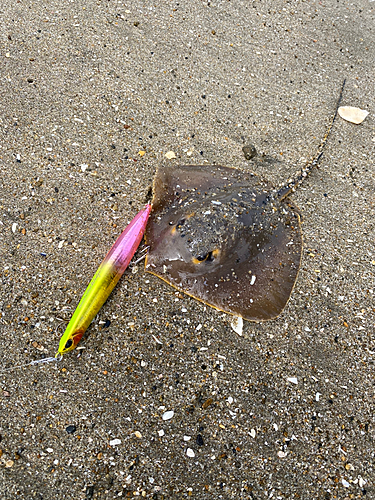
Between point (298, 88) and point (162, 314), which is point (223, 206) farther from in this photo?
point (298, 88)

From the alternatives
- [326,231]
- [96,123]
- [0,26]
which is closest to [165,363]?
[326,231]

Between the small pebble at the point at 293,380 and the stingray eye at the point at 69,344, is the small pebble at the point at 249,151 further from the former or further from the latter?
the stingray eye at the point at 69,344

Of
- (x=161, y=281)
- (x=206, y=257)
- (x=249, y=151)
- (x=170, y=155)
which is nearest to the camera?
(x=206, y=257)

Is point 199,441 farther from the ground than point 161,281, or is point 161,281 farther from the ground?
point 161,281

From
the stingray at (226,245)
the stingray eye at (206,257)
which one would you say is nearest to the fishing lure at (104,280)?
the stingray at (226,245)

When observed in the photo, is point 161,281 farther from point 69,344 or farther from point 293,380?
point 293,380

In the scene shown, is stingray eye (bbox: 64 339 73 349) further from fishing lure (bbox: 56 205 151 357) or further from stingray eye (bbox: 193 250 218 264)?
stingray eye (bbox: 193 250 218 264)

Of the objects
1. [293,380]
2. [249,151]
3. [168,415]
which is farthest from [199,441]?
[249,151]
